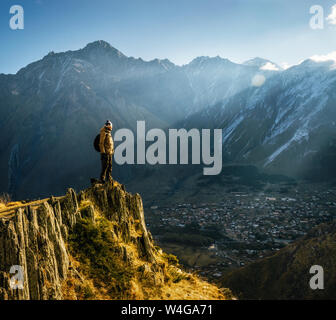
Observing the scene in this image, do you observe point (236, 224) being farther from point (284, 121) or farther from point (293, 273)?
point (284, 121)

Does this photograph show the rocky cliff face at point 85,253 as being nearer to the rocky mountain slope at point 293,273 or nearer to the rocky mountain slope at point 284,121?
the rocky mountain slope at point 293,273

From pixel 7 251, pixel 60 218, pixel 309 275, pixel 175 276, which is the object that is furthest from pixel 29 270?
pixel 309 275

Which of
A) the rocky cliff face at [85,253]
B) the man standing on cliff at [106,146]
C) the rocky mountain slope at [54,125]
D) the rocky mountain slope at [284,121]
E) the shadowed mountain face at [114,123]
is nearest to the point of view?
the rocky cliff face at [85,253]

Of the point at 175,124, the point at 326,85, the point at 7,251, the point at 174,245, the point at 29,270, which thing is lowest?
the point at 174,245

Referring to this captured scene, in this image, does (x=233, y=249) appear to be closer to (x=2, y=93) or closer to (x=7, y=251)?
(x=7, y=251)

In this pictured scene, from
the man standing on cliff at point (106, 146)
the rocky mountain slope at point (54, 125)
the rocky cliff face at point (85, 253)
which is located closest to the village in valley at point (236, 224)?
the rocky cliff face at point (85, 253)
